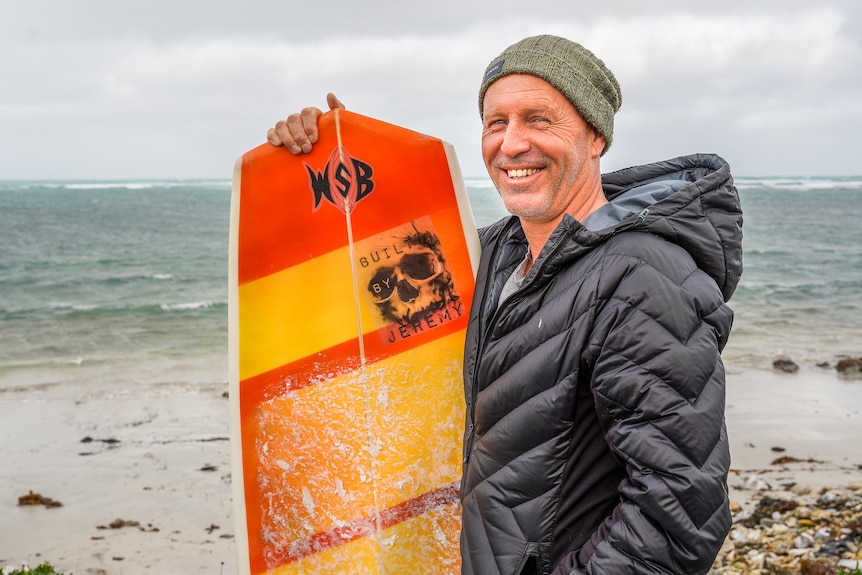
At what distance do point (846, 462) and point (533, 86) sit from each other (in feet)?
17.8

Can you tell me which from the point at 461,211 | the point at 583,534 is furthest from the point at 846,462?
the point at 583,534

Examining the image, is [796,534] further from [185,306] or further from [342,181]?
[185,306]

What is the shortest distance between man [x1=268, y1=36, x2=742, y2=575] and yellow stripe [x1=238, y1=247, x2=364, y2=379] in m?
0.71

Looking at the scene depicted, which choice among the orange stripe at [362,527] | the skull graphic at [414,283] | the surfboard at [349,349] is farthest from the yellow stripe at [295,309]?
the orange stripe at [362,527]

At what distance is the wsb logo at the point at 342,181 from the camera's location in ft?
8.23

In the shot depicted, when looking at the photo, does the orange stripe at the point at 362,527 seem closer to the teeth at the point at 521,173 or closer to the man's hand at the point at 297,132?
the teeth at the point at 521,173

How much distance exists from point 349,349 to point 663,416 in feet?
4.24

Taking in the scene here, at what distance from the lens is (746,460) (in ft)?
19.8

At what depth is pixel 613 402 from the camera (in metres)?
1.42

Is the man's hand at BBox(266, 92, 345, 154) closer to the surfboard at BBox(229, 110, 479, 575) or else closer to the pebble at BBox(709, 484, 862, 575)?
the surfboard at BBox(229, 110, 479, 575)

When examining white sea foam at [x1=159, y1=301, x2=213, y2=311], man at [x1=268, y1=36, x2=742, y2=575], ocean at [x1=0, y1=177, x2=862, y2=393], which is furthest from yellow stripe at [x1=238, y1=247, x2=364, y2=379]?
white sea foam at [x1=159, y1=301, x2=213, y2=311]

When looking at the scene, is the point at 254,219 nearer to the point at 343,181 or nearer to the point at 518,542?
the point at 343,181

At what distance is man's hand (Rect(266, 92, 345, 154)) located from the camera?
2475 millimetres

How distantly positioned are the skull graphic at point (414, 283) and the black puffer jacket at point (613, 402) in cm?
71
